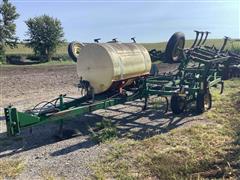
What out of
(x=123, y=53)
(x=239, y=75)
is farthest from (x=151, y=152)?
(x=239, y=75)

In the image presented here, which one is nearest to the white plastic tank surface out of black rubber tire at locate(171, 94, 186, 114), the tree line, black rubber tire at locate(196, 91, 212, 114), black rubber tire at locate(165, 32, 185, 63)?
black rubber tire at locate(171, 94, 186, 114)

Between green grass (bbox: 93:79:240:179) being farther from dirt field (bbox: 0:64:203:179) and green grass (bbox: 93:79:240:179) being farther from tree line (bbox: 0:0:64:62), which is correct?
tree line (bbox: 0:0:64:62)

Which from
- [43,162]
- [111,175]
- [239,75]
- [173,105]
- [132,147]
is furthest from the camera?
[239,75]

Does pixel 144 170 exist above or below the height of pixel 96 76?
below

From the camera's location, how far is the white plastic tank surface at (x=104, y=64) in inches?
326

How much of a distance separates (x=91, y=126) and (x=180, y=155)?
3.15m

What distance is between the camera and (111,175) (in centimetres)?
545

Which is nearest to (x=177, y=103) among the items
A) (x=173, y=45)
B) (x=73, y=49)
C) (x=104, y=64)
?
(x=104, y=64)

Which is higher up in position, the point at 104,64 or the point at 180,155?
the point at 104,64

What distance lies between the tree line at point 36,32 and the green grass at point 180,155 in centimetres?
3257

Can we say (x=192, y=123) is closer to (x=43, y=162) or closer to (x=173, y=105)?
(x=173, y=105)

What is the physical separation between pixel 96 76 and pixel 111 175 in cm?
351

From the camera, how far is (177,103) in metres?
9.05

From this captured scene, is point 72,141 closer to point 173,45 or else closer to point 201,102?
point 201,102
